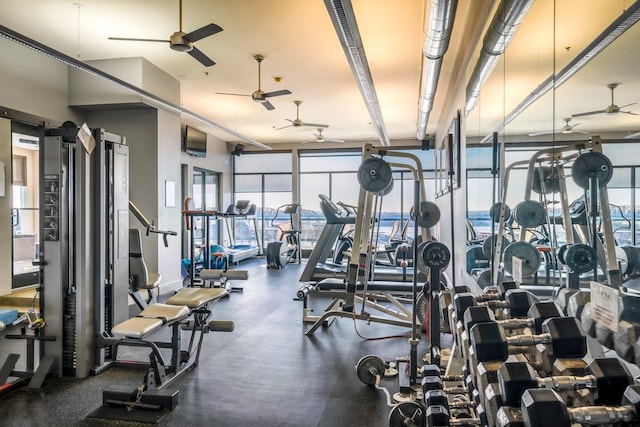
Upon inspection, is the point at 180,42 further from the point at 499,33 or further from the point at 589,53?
the point at 589,53

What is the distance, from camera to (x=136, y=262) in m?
4.09

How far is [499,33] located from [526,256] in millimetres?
1400

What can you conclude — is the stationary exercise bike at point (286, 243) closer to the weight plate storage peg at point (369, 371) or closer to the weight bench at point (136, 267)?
the weight bench at point (136, 267)

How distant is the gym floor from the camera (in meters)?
2.51

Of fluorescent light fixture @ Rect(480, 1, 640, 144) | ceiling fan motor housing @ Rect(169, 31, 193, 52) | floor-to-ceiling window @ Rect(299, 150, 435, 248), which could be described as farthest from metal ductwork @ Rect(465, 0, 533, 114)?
floor-to-ceiling window @ Rect(299, 150, 435, 248)

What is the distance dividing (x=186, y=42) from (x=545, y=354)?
3.99m

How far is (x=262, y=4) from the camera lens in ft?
12.9

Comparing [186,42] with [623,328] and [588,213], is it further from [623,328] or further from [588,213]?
[623,328]

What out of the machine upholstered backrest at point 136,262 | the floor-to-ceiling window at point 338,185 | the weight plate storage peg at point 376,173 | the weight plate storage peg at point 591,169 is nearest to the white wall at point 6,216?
the machine upholstered backrest at point 136,262

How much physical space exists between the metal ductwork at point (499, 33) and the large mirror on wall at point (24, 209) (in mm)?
5744

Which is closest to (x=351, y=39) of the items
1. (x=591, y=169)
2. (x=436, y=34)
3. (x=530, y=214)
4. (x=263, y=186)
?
(x=436, y=34)

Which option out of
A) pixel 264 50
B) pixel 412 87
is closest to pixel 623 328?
pixel 264 50

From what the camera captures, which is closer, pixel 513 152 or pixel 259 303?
pixel 513 152

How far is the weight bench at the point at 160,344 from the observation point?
2596 mm
